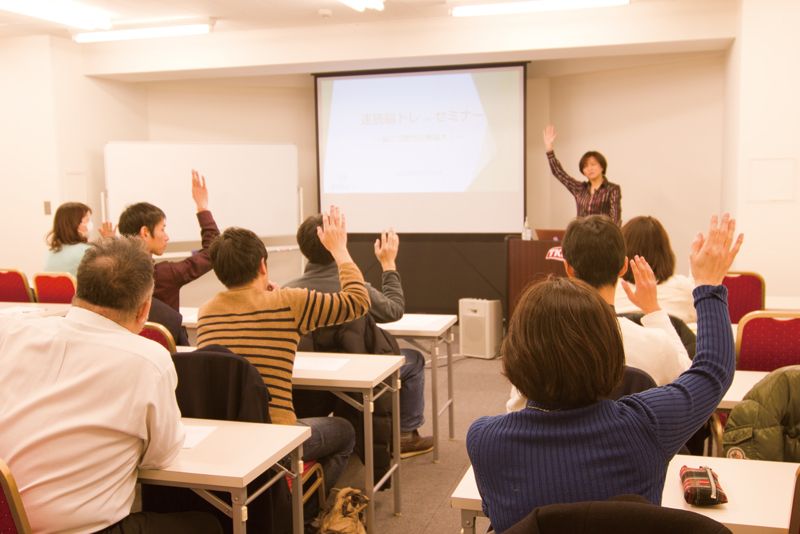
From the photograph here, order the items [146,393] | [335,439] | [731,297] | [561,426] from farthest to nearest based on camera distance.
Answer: [731,297] < [335,439] < [146,393] < [561,426]

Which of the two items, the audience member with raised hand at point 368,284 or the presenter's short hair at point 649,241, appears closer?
the presenter's short hair at point 649,241

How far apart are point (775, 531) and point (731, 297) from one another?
2.79 meters

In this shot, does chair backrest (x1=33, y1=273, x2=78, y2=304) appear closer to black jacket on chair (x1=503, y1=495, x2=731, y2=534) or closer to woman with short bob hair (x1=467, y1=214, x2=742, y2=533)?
woman with short bob hair (x1=467, y1=214, x2=742, y2=533)

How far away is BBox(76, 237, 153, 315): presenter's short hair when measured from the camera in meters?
1.82

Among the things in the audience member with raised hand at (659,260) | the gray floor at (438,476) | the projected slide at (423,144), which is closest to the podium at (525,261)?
the projected slide at (423,144)

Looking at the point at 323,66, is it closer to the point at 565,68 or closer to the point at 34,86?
the point at 565,68

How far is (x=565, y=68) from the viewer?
705cm

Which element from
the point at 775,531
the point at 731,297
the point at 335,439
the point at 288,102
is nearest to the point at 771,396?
the point at 775,531

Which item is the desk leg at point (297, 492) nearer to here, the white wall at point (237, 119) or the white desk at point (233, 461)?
the white desk at point (233, 461)

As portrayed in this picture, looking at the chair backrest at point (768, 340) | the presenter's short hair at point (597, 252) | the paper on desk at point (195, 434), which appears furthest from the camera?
the chair backrest at point (768, 340)

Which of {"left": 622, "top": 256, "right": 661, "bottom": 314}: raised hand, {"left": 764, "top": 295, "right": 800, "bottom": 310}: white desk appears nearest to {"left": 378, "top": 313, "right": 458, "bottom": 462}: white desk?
{"left": 764, "top": 295, "right": 800, "bottom": 310}: white desk

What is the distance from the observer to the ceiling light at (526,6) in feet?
18.5

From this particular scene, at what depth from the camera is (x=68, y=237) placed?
480 cm

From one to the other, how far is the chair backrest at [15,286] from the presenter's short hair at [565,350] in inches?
179
